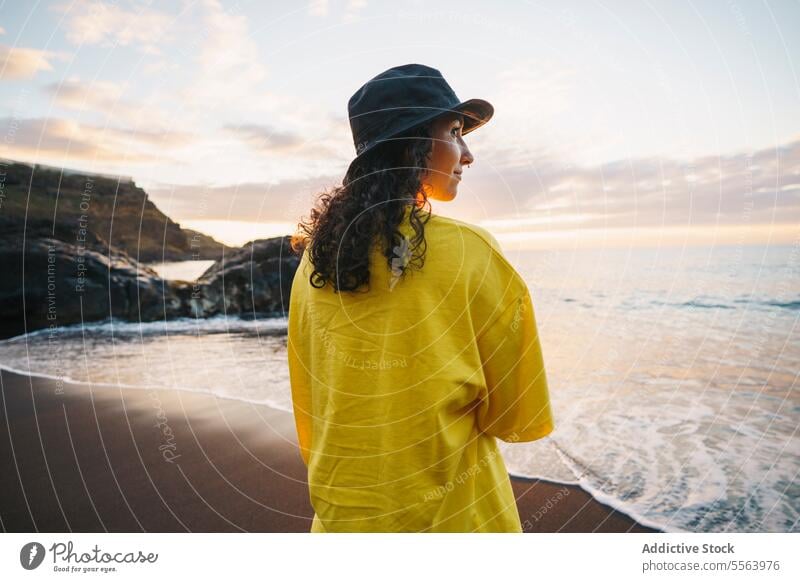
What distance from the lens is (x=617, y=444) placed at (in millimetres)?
3367

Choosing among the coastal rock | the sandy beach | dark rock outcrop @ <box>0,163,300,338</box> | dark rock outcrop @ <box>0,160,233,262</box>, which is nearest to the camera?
the sandy beach

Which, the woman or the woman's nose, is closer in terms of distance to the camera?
the woman

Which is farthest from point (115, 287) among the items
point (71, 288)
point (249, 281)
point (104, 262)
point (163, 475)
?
point (163, 475)

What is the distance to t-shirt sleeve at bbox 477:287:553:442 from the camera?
1024mm

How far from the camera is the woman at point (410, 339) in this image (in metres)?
1.01

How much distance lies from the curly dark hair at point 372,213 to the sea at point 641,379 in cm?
61

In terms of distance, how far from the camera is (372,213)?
1.09m

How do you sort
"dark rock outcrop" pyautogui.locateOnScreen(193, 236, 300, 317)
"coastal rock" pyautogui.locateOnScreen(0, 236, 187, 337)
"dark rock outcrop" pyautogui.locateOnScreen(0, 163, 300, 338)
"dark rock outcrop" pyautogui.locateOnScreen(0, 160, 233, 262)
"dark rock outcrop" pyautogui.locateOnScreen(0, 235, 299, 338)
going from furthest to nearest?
1. "dark rock outcrop" pyautogui.locateOnScreen(193, 236, 300, 317)
2. "dark rock outcrop" pyautogui.locateOnScreen(0, 235, 299, 338)
3. "coastal rock" pyautogui.locateOnScreen(0, 236, 187, 337)
4. "dark rock outcrop" pyautogui.locateOnScreen(0, 163, 300, 338)
5. "dark rock outcrop" pyautogui.locateOnScreen(0, 160, 233, 262)

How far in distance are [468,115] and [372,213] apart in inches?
15.7

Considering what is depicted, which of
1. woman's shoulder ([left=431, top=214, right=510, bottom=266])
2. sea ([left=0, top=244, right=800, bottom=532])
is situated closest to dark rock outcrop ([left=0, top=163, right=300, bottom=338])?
sea ([left=0, top=244, right=800, bottom=532])

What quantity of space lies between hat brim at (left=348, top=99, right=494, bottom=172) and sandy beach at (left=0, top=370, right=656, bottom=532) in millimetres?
2024

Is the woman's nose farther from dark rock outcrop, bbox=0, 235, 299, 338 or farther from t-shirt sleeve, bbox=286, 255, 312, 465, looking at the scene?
dark rock outcrop, bbox=0, 235, 299, 338

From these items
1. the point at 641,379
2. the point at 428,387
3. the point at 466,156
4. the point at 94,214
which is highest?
the point at 94,214

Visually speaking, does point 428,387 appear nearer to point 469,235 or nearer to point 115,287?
point 469,235
